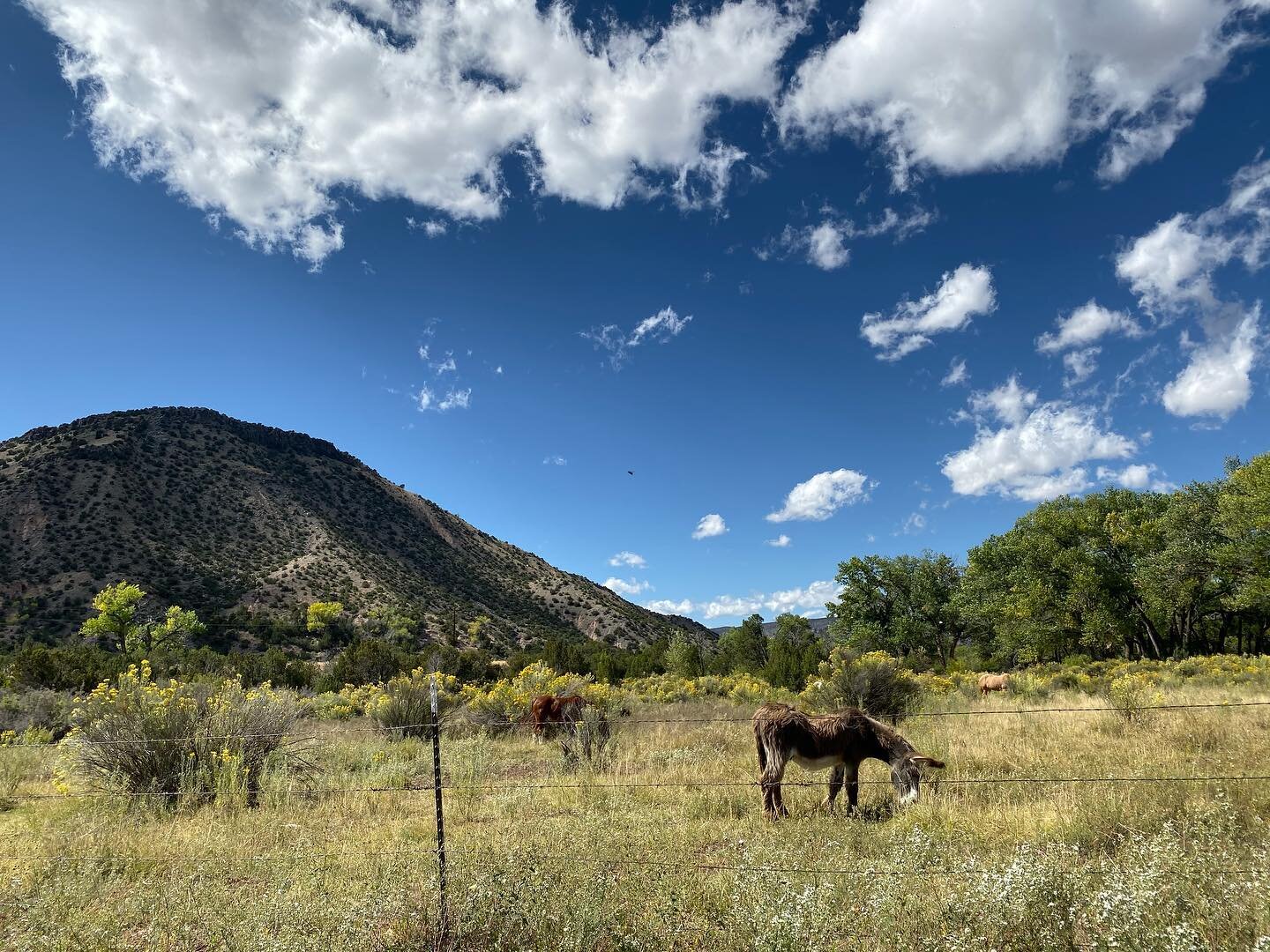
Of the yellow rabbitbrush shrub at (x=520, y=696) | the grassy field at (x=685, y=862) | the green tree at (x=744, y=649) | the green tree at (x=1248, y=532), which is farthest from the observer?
the green tree at (x=744, y=649)

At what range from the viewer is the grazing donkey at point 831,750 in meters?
7.59

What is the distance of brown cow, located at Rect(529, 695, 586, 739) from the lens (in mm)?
13953

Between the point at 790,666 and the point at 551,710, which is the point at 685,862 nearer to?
the point at 551,710

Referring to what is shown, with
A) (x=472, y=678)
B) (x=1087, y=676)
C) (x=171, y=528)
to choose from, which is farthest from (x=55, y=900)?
(x=171, y=528)

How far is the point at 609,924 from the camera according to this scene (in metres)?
4.62

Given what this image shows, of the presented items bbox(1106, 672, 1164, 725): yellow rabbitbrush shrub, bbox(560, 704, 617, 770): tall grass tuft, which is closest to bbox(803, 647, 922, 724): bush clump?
bbox(1106, 672, 1164, 725): yellow rabbitbrush shrub

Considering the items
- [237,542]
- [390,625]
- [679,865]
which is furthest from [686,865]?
[237,542]

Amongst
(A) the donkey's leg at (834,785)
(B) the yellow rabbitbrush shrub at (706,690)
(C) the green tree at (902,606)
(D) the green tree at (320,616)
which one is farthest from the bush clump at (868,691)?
(D) the green tree at (320,616)

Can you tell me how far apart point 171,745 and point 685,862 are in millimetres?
8040

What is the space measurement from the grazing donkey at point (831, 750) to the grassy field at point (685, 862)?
30 cm

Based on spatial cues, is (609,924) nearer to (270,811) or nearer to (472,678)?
(270,811)

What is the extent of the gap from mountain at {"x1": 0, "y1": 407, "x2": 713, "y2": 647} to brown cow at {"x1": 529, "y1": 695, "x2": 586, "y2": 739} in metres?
44.3

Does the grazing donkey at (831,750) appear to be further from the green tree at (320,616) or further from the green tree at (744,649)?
the green tree at (320,616)

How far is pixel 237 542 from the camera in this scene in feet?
209
